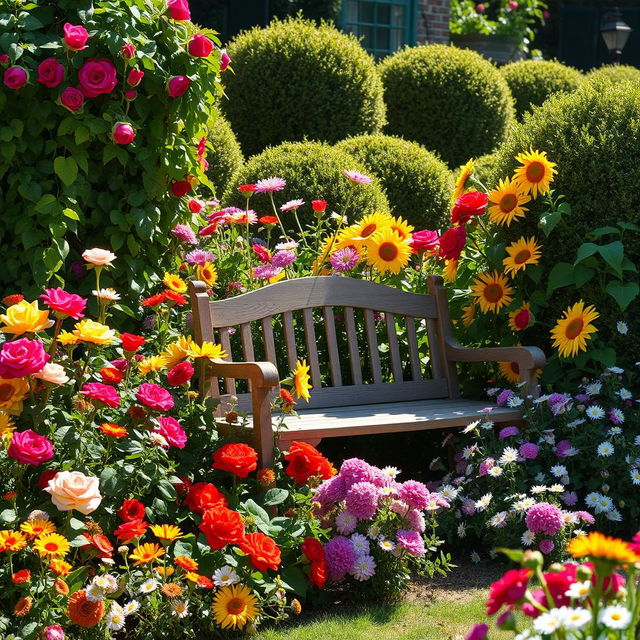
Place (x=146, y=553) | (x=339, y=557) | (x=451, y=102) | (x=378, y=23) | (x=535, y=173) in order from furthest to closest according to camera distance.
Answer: (x=378, y=23) < (x=451, y=102) < (x=535, y=173) < (x=339, y=557) < (x=146, y=553)

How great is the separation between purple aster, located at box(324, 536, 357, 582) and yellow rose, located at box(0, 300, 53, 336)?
1073 mm

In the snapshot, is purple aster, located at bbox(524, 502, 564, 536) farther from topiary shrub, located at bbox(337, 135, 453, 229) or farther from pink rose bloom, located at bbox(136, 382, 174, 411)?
topiary shrub, located at bbox(337, 135, 453, 229)

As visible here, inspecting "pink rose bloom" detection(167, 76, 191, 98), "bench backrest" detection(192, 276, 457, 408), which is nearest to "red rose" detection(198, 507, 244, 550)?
"bench backrest" detection(192, 276, 457, 408)

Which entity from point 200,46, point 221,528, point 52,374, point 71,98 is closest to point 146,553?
point 221,528

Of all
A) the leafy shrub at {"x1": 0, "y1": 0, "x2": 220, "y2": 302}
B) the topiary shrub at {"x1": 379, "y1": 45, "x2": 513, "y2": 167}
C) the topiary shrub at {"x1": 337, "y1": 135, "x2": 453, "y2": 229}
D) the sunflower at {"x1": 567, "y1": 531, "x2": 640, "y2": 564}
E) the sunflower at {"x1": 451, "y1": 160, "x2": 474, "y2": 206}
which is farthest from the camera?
the topiary shrub at {"x1": 379, "y1": 45, "x2": 513, "y2": 167}

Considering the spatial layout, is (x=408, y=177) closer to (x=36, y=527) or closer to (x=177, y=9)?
(x=177, y=9)

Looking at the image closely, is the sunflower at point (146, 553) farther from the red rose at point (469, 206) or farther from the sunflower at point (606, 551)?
the red rose at point (469, 206)

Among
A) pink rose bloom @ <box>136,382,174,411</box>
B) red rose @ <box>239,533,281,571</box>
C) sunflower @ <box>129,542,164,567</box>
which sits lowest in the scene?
red rose @ <box>239,533,281,571</box>

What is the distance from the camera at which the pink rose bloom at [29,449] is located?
2648 millimetres

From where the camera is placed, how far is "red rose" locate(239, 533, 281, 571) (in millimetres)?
2795

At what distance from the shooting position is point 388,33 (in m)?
12.8

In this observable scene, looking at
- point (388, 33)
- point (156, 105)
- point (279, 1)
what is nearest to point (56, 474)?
point (156, 105)

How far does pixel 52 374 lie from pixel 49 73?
1279mm

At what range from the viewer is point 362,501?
10.3 ft
